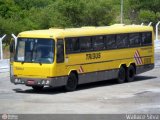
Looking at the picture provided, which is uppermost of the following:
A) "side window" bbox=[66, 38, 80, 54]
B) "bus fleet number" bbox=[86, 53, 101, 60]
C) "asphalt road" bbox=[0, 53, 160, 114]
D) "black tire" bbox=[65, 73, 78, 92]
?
"side window" bbox=[66, 38, 80, 54]

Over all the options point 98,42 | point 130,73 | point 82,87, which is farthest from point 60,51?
point 130,73

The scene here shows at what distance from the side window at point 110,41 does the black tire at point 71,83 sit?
277cm

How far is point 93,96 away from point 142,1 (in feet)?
134

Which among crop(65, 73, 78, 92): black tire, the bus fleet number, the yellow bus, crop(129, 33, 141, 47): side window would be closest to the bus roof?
the yellow bus

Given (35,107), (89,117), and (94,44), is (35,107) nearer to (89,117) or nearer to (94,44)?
(89,117)

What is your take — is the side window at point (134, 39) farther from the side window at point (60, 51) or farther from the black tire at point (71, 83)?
the side window at point (60, 51)

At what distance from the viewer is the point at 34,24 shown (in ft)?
155

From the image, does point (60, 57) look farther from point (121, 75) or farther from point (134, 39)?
point (134, 39)

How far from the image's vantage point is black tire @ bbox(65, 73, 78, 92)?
24.0 meters

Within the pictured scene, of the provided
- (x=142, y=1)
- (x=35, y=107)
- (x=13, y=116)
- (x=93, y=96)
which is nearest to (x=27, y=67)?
(x=93, y=96)

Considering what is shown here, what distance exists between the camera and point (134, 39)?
2819cm

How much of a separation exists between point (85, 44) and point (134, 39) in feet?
12.4

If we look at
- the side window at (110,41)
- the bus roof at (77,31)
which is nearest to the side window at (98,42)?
the bus roof at (77,31)

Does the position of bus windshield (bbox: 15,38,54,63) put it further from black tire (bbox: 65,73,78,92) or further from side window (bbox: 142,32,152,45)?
side window (bbox: 142,32,152,45)
